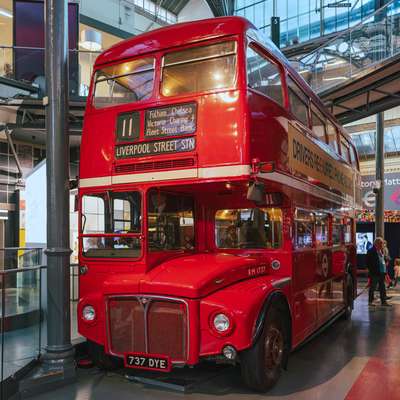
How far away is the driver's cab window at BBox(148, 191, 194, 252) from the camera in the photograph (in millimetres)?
6000

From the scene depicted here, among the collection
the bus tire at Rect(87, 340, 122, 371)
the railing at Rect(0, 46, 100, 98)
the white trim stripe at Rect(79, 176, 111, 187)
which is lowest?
the bus tire at Rect(87, 340, 122, 371)

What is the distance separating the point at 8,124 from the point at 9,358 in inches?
386

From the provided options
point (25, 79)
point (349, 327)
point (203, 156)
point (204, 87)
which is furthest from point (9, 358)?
point (25, 79)

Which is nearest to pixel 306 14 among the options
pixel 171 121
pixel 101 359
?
pixel 171 121

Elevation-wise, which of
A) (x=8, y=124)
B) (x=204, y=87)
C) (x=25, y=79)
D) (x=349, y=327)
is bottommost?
(x=349, y=327)

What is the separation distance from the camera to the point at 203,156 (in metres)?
5.54

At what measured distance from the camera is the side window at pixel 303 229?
6.71 meters

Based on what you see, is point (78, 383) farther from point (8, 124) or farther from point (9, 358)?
point (8, 124)

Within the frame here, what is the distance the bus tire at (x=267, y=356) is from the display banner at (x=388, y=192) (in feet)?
51.2

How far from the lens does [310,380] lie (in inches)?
233

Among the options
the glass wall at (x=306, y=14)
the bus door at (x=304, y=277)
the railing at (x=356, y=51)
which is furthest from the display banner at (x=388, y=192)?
the bus door at (x=304, y=277)

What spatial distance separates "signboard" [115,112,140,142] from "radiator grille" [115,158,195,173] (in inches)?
13.6

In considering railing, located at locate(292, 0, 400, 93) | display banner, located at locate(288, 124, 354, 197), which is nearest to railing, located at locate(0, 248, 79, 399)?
display banner, located at locate(288, 124, 354, 197)

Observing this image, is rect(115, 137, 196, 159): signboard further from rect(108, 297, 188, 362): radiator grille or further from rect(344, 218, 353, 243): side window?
rect(344, 218, 353, 243): side window
